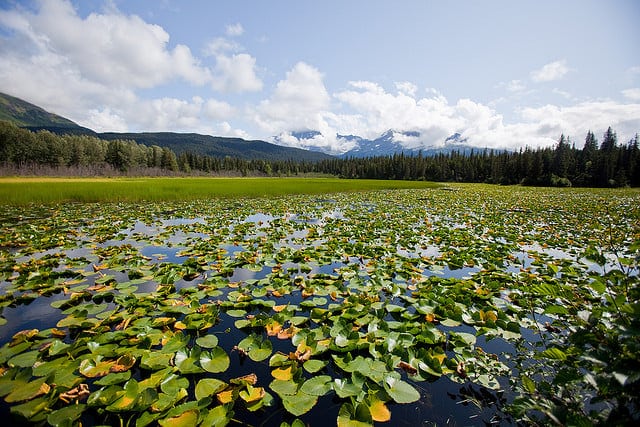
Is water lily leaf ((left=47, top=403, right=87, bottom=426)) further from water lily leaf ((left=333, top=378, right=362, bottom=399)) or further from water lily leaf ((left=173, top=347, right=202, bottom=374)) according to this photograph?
water lily leaf ((left=333, top=378, right=362, bottom=399))

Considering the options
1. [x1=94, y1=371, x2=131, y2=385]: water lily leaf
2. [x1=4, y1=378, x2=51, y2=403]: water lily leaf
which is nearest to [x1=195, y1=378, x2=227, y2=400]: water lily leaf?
[x1=94, y1=371, x2=131, y2=385]: water lily leaf

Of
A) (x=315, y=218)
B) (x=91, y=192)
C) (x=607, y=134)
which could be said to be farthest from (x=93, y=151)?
(x=607, y=134)

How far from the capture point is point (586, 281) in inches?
194

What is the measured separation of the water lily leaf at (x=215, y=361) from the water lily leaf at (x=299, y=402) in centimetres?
72

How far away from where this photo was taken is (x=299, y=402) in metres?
2.26

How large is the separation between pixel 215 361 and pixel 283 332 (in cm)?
82

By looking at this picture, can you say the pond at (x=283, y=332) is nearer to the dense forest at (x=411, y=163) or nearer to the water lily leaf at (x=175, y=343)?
the water lily leaf at (x=175, y=343)

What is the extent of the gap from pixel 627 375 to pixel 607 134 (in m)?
114

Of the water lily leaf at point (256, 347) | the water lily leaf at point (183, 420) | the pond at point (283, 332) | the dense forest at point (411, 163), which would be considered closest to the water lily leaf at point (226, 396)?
the pond at point (283, 332)

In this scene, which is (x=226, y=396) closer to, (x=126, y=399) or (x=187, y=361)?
(x=187, y=361)

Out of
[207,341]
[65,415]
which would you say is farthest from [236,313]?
[65,415]

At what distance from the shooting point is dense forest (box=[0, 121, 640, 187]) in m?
54.3

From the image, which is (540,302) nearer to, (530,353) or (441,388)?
(530,353)

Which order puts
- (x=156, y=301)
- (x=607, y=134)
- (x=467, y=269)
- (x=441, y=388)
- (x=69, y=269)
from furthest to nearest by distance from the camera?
(x=607, y=134), (x=467, y=269), (x=69, y=269), (x=156, y=301), (x=441, y=388)
